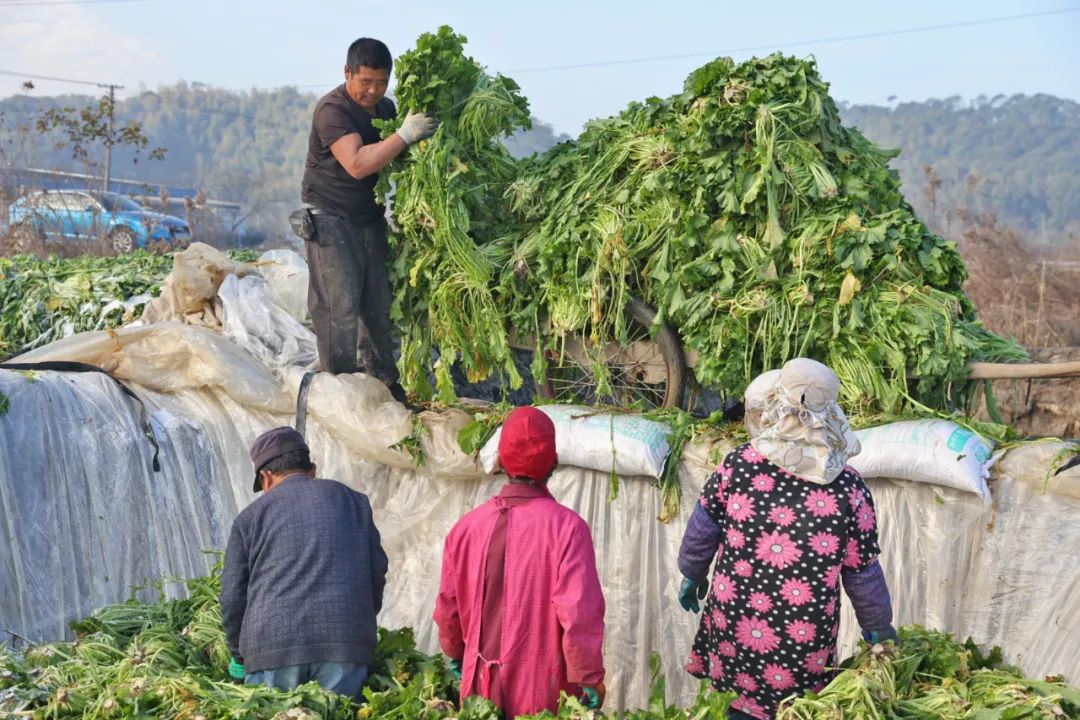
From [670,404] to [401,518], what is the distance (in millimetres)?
1533

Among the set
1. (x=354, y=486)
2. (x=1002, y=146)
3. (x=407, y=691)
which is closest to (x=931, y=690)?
(x=407, y=691)

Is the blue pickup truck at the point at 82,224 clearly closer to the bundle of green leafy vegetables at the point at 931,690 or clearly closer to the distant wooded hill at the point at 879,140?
the bundle of green leafy vegetables at the point at 931,690

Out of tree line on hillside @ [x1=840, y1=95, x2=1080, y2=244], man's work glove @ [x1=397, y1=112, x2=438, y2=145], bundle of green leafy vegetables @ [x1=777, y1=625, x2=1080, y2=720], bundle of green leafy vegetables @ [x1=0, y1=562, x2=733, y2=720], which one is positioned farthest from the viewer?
tree line on hillside @ [x1=840, y1=95, x2=1080, y2=244]

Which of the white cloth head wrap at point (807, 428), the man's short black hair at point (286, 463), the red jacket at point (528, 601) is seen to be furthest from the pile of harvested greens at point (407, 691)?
the man's short black hair at point (286, 463)

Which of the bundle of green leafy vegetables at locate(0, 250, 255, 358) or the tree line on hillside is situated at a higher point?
the tree line on hillside

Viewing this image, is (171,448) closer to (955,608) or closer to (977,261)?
(955,608)

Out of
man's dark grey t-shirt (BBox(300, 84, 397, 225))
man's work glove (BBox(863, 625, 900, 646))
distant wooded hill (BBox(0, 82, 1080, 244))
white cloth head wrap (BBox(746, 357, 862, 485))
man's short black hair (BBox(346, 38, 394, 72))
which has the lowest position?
man's work glove (BBox(863, 625, 900, 646))

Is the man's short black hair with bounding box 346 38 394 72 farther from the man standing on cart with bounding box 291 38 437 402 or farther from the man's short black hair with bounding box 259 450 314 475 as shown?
the man's short black hair with bounding box 259 450 314 475

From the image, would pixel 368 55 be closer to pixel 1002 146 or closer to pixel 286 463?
pixel 286 463

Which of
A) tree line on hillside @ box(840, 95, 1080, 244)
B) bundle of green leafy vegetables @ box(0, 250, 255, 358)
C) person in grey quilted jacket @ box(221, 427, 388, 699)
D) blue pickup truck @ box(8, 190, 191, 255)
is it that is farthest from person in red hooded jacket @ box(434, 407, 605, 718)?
tree line on hillside @ box(840, 95, 1080, 244)

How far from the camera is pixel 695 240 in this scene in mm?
4961

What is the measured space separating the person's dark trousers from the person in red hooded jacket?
113 inches

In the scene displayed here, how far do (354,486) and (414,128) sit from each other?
189cm

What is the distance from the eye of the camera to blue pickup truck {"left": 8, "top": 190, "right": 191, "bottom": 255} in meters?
14.3
